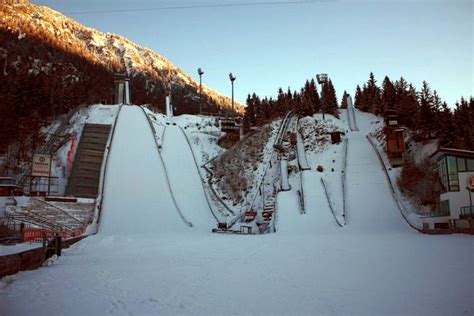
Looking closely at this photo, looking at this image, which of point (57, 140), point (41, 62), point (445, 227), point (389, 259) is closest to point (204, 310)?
point (389, 259)

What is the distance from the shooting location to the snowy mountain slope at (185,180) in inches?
989

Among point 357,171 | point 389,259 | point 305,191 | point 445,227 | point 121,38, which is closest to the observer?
point 389,259

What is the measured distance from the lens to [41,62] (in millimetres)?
88312

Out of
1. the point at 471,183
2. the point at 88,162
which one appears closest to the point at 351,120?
the point at 471,183

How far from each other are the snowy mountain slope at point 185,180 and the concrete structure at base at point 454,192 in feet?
44.2

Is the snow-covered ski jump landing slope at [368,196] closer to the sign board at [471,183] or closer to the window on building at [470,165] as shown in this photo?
the sign board at [471,183]

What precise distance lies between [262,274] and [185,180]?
69.7 ft

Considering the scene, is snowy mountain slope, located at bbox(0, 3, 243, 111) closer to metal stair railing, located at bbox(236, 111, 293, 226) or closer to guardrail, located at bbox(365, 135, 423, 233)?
metal stair railing, located at bbox(236, 111, 293, 226)

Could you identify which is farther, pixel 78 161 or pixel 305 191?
pixel 78 161

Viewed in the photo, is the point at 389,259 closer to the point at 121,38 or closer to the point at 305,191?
the point at 305,191

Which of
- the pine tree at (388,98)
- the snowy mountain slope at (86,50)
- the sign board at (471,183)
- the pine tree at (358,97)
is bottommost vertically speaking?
the sign board at (471,183)

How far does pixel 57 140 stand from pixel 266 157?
18810mm

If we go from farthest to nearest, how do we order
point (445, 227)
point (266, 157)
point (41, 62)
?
1. point (41, 62)
2. point (266, 157)
3. point (445, 227)

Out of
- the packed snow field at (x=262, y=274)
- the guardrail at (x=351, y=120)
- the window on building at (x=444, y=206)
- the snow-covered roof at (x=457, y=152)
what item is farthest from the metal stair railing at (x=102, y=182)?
the guardrail at (x=351, y=120)
